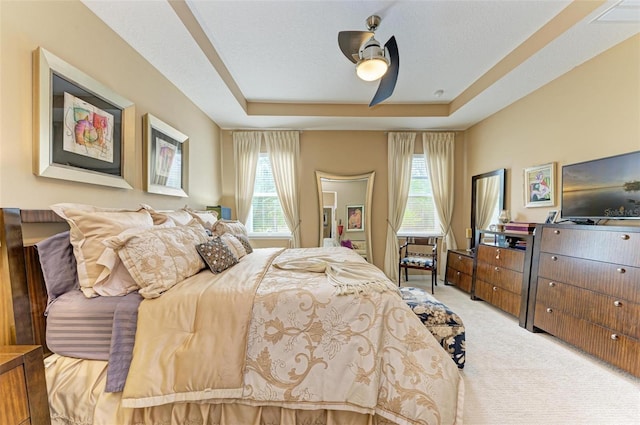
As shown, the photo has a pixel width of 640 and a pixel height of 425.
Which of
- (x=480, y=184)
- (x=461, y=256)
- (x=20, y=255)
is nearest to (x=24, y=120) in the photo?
(x=20, y=255)

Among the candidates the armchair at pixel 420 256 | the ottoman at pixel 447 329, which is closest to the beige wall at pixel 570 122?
the armchair at pixel 420 256

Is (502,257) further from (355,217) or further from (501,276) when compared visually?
(355,217)

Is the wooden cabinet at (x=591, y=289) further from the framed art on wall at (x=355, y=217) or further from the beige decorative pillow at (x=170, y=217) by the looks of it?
the beige decorative pillow at (x=170, y=217)

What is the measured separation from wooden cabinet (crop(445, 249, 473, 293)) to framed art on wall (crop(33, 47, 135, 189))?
4175 mm

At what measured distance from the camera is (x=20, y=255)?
4.22 ft

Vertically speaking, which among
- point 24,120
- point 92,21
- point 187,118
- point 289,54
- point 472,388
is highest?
point 289,54

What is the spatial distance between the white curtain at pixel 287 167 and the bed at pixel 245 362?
9.80 ft

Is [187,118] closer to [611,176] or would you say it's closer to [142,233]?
[142,233]

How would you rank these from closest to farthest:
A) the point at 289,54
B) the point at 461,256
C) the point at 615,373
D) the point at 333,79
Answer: the point at 615,373 < the point at 289,54 < the point at 333,79 < the point at 461,256

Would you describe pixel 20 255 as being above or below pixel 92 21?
below

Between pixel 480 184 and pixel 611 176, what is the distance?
1964 millimetres

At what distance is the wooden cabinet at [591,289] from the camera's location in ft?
6.07

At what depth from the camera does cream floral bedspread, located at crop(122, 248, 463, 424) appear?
4.17ft

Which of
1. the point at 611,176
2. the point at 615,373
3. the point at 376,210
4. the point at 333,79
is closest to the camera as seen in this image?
the point at 615,373
